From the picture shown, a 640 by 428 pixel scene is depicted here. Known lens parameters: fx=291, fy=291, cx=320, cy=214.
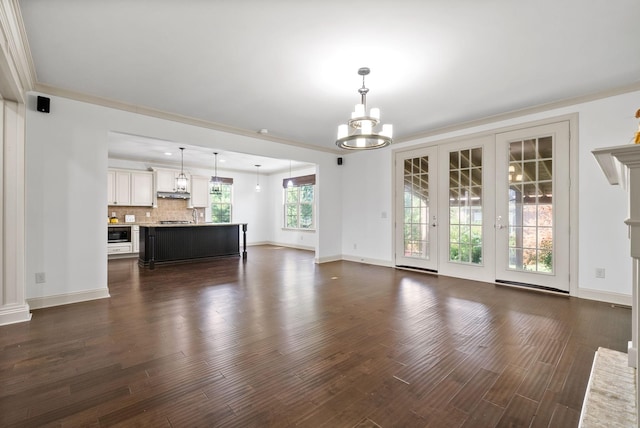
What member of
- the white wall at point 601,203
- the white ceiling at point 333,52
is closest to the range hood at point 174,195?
the white ceiling at point 333,52

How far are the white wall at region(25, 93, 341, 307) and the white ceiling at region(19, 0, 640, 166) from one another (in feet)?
1.14

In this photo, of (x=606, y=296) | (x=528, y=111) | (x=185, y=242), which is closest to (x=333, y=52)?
(x=528, y=111)

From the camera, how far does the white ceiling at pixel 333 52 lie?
223cm

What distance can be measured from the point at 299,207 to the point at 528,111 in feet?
22.6

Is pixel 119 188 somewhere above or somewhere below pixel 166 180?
below

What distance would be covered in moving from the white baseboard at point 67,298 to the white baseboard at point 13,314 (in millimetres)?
385

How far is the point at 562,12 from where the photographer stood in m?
2.24

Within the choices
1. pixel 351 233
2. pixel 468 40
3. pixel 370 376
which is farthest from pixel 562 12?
pixel 351 233

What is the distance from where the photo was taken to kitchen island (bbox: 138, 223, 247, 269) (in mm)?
6184

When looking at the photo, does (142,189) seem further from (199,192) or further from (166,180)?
(199,192)

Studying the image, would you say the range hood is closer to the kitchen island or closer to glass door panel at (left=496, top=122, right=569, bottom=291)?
the kitchen island

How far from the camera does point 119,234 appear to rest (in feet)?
24.7

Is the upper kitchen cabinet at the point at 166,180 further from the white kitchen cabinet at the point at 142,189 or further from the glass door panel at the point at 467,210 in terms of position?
the glass door panel at the point at 467,210

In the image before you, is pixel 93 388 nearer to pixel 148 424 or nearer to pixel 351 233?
pixel 148 424
